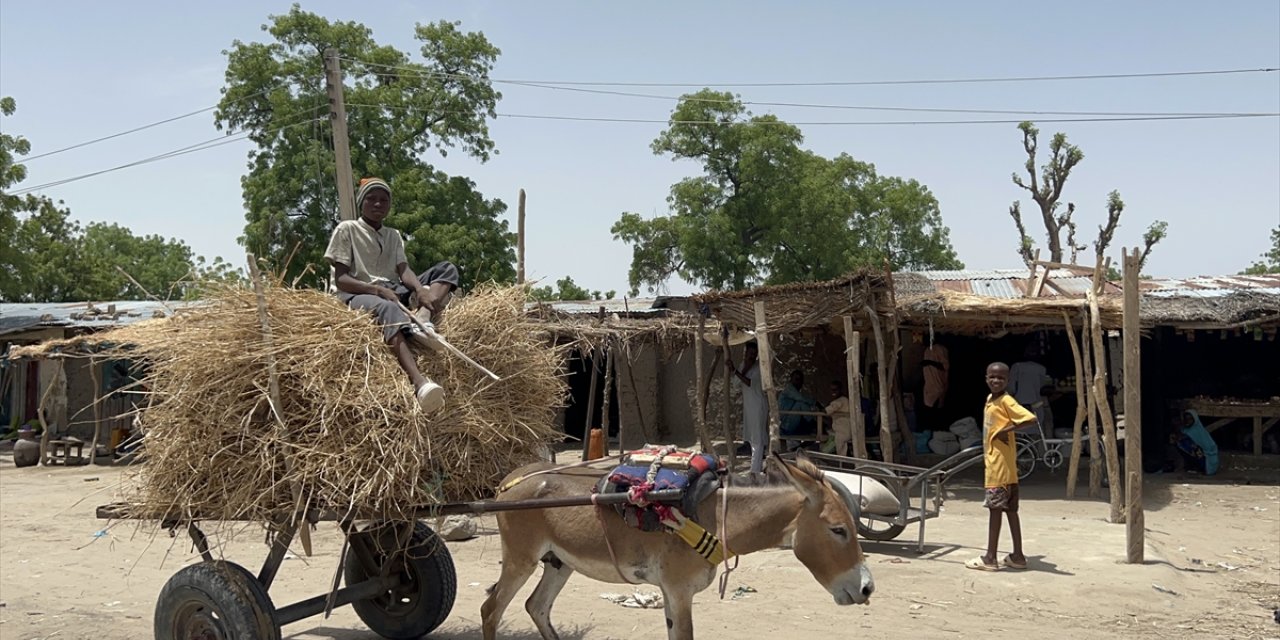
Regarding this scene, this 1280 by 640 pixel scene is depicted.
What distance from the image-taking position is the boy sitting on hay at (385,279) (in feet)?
17.6

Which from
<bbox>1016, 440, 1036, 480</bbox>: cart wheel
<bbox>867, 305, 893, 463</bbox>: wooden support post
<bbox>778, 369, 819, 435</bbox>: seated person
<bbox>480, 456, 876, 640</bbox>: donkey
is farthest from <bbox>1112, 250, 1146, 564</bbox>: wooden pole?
<bbox>778, 369, 819, 435</bbox>: seated person

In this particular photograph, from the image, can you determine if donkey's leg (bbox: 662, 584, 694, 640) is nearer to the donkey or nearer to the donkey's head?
the donkey

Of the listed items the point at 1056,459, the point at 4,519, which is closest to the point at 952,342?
the point at 1056,459

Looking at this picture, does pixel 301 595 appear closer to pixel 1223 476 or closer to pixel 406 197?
pixel 1223 476

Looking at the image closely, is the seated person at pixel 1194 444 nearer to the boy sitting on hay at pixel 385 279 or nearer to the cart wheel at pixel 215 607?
the boy sitting on hay at pixel 385 279

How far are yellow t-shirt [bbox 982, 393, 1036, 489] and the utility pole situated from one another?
25.2ft

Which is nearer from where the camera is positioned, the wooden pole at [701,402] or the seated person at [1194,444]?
the wooden pole at [701,402]

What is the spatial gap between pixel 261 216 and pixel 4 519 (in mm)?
14178

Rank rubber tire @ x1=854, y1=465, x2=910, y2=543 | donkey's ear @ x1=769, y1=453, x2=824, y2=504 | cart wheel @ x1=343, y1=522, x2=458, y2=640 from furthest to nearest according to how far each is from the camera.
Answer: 1. rubber tire @ x1=854, y1=465, x2=910, y2=543
2. cart wheel @ x1=343, y1=522, x2=458, y2=640
3. donkey's ear @ x1=769, y1=453, x2=824, y2=504

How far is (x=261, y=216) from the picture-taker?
2633 centimetres

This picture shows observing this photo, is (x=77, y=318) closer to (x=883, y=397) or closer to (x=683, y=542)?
(x=883, y=397)

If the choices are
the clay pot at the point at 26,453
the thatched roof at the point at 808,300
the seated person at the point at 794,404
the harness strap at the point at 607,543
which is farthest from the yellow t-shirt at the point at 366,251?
the clay pot at the point at 26,453

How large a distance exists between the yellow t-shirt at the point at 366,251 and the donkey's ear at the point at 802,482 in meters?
2.48

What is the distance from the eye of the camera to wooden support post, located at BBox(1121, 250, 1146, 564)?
29.6 ft
